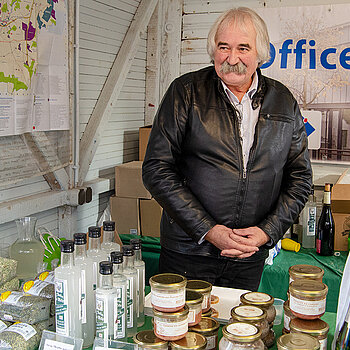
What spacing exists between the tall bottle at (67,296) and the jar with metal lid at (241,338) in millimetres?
420

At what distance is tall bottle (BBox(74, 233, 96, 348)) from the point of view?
1431 millimetres

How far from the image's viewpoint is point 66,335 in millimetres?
1422

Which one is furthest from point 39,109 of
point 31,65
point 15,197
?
point 15,197

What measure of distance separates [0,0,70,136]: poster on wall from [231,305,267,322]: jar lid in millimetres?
1655

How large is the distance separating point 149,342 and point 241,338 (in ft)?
0.78

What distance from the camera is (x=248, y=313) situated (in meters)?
1.39

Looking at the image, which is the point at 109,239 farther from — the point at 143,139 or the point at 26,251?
the point at 143,139

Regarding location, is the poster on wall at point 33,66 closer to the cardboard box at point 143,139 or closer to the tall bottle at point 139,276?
the cardboard box at point 143,139

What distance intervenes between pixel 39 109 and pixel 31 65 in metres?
0.25

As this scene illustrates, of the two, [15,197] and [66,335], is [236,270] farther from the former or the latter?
[15,197]

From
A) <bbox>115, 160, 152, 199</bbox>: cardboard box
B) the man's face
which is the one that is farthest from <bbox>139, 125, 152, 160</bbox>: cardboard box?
the man's face

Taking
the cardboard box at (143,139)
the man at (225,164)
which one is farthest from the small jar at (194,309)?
the cardboard box at (143,139)

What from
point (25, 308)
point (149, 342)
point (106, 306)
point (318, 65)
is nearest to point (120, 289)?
point (106, 306)

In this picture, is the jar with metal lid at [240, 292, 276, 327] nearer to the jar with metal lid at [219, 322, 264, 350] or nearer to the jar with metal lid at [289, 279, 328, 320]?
the jar with metal lid at [289, 279, 328, 320]
